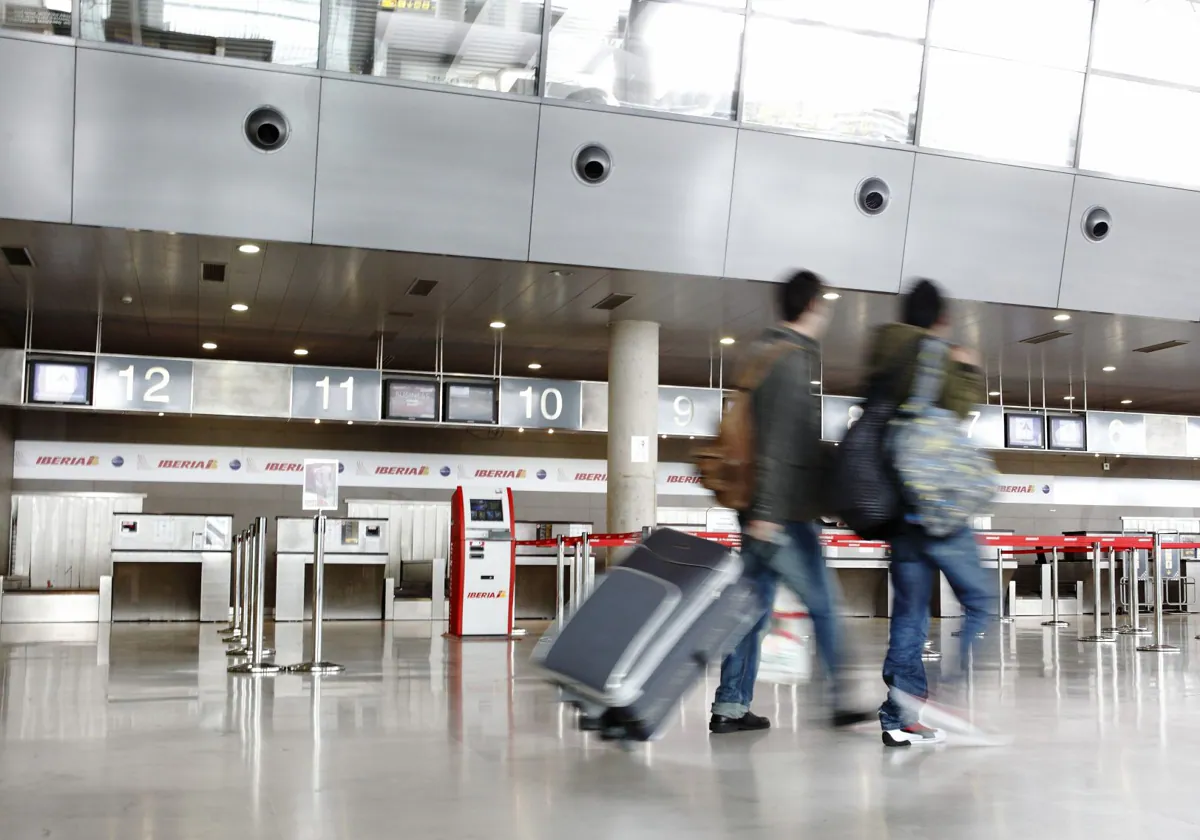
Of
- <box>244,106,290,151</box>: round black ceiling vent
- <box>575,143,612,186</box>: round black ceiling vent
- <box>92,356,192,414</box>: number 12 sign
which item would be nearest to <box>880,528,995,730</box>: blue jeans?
<box>575,143,612,186</box>: round black ceiling vent

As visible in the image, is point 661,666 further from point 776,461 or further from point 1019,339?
point 1019,339

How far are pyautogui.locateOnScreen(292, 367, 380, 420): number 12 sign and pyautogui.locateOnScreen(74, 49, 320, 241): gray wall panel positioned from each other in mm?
3664

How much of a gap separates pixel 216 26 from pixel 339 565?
29.7 feet

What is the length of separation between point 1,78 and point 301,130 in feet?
7.24

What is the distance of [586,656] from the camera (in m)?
3.92

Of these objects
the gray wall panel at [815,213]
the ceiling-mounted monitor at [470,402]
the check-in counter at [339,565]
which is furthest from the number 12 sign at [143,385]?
the gray wall panel at [815,213]

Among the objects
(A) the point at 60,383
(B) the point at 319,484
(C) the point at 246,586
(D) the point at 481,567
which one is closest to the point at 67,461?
(A) the point at 60,383

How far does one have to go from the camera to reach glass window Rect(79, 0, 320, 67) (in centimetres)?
880

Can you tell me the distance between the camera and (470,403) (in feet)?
43.3

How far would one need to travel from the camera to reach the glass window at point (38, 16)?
861 cm

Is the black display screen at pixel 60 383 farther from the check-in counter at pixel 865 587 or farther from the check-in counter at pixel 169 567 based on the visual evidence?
the check-in counter at pixel 865 587

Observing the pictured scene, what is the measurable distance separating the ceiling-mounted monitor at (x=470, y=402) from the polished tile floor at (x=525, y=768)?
569cm

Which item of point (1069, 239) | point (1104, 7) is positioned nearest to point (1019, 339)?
point (1069, 239)

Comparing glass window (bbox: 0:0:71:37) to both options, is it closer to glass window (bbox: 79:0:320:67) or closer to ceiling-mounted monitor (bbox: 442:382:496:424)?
glass window (bbox: 79:0:320:67)
